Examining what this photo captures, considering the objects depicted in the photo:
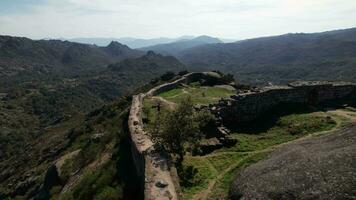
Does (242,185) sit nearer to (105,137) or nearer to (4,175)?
(105,137)

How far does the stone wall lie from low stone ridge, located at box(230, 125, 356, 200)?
1330 centimetres

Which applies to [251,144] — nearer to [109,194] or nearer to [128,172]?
[128,172]

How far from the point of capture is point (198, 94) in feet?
173

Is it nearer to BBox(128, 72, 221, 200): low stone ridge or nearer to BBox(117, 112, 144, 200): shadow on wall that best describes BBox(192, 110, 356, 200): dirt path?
BBox(128, 72, 221, 200): low stone ridge

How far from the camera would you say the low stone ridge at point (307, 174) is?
55.3 ft

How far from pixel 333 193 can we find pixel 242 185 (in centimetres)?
541

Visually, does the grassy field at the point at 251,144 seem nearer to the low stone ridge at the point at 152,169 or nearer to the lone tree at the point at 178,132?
the lone tree at the point at 178,132

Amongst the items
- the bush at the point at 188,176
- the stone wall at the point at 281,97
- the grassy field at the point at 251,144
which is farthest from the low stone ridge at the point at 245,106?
the bush at the point at 188,176

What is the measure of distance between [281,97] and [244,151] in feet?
32.2

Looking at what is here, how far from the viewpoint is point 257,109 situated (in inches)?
1432

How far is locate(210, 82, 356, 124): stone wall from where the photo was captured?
118ft

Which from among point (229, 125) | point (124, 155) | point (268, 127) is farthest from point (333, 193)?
point (124, 155)

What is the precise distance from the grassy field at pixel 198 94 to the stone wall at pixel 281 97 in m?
8.73

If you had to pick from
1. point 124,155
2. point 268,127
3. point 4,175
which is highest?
point 268,127
